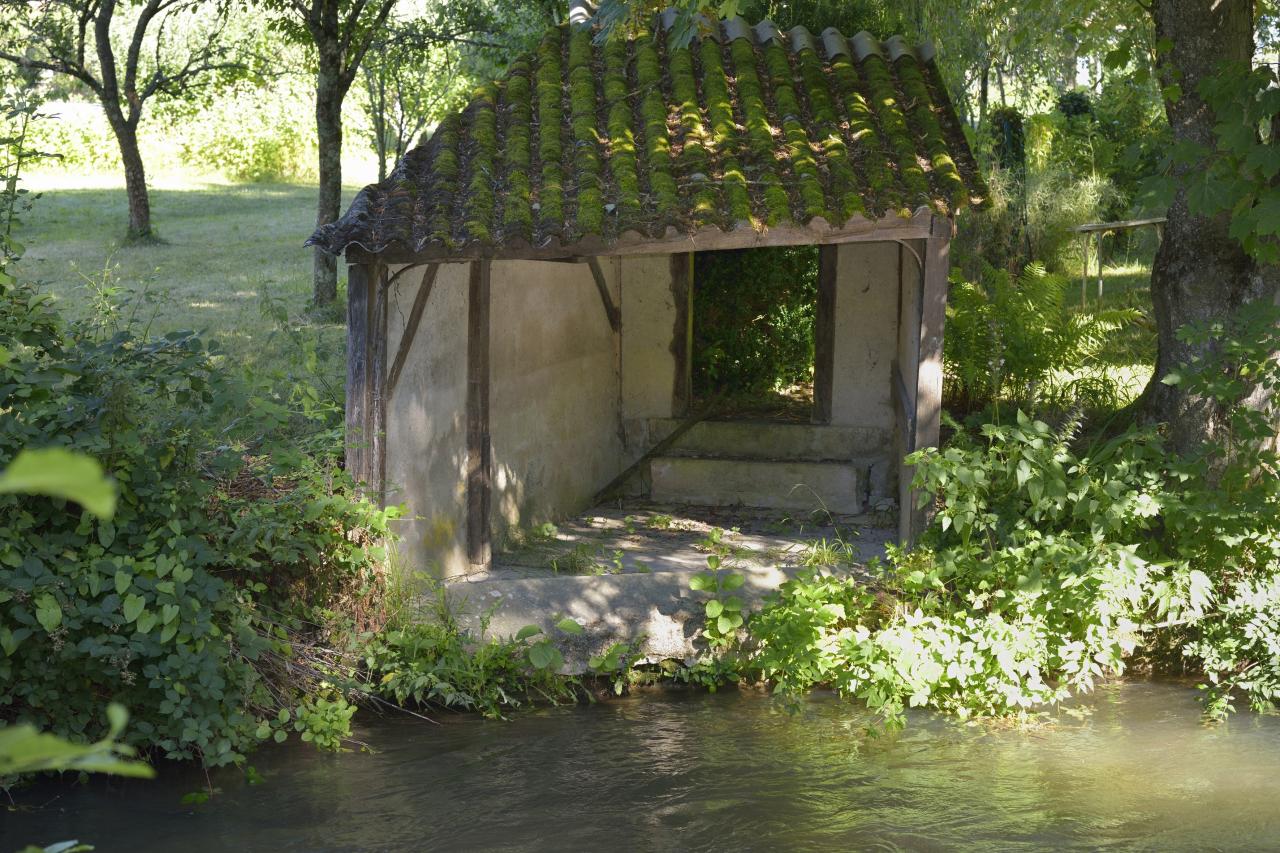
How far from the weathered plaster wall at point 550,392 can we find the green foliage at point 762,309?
68.3 inches

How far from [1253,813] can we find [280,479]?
534cm

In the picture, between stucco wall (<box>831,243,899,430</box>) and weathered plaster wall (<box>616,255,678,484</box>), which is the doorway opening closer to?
weathered plaster wall (<box>616,255,678,484</box>)

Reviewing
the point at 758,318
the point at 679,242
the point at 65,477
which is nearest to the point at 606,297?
the point at 758,318

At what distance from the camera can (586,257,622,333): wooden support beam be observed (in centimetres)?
1062

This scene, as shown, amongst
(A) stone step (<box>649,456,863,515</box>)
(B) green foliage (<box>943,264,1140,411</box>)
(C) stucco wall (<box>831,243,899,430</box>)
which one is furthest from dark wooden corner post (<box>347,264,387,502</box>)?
(C) stucco wall (<box>831,243,899,430</box>)

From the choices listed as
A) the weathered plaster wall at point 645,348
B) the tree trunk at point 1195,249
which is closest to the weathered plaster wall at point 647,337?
the weathered plaster wall at point 645,348

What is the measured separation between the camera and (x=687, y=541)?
9188mm

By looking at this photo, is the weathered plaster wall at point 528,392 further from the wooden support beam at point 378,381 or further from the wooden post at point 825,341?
the wooden post at point 825,341

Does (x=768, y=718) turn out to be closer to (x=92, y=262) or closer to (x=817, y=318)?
(x=817, y=318)

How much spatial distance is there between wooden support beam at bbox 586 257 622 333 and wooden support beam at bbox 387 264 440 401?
9.38 ft

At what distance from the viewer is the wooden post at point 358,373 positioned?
282 inches

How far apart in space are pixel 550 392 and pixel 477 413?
143 centimetres

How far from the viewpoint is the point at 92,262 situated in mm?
16422

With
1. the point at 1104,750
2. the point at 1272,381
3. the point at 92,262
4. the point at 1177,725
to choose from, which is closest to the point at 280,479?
the point at 1104,750
